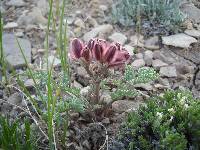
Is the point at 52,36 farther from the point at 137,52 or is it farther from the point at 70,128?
the point at 70,128

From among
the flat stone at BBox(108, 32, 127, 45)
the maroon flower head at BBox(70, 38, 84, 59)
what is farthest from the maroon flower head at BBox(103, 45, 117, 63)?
the flat stone at BBox(108, 32, 127, 45)

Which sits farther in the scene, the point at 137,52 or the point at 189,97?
the point at 137,52

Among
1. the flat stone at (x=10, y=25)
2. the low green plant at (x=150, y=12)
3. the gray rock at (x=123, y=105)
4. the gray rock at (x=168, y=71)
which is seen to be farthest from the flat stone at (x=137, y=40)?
the flat stone at (x=10, y=25)

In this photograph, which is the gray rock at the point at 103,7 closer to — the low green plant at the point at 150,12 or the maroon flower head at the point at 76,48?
the low green plant at the point at 150,12

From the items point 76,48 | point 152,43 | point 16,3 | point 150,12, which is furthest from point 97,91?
point 16,3

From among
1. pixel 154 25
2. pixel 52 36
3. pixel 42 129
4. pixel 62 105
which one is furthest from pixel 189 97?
pixel 52 36

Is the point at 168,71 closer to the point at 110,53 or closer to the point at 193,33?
the point at 193,33
